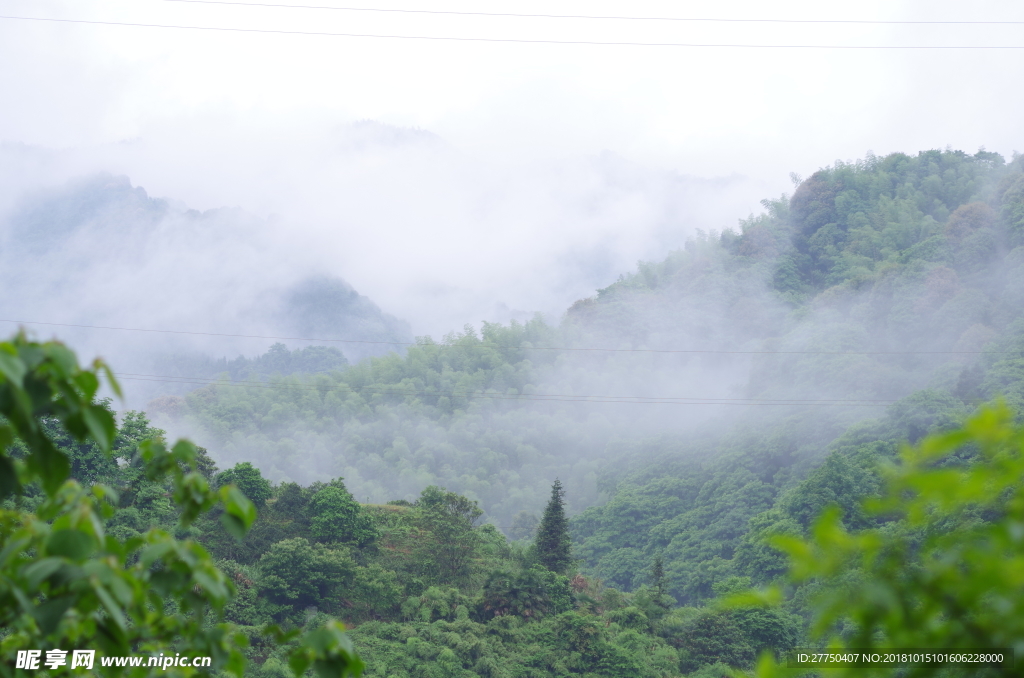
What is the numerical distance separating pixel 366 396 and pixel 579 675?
2262cm

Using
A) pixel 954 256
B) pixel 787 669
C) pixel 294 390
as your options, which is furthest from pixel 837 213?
pixel 787 669

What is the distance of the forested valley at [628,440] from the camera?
11172 millimetres

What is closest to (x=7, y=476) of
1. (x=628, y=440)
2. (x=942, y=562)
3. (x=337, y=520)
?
(x=942, y=562)

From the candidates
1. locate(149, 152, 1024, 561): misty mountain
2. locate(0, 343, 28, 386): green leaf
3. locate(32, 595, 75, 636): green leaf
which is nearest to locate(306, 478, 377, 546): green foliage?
locate(149, 152, 1024, 561): misty mountain

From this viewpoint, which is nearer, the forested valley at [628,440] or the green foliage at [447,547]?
the forested valley at [628,440]

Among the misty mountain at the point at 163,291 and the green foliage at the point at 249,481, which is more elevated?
the misty mountain at the point at 163,291

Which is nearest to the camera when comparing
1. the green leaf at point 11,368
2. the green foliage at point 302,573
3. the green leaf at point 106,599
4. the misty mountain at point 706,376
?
the green leaf at point 11,368

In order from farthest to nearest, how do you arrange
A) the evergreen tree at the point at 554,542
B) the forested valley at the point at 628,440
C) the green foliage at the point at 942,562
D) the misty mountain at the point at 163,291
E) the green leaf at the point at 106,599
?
1. the misty mountain at the point at 163,291
2. the evergreen tree at the point at 554,542
3. the forested valley at the point at 628,440
4. the green leaf at the point at 106,599
5. the green foliage at the point at 942,562

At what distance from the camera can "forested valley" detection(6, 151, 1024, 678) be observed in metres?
11.2

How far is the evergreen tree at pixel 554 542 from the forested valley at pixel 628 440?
5 centimetres

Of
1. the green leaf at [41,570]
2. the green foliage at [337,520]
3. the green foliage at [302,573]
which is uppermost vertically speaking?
the green leaf at [41,570]

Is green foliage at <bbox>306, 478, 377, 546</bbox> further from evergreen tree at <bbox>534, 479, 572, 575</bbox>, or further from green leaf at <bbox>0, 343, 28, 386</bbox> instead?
green leaf at <bbox>0, 343, 28, 386</bbox>

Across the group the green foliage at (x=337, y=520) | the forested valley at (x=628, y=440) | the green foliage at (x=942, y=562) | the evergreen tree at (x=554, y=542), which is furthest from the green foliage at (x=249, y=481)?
the green foliage at (x=942, y=562)

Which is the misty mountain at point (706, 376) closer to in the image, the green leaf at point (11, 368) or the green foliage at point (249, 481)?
the green foliage at point (249, 481)
